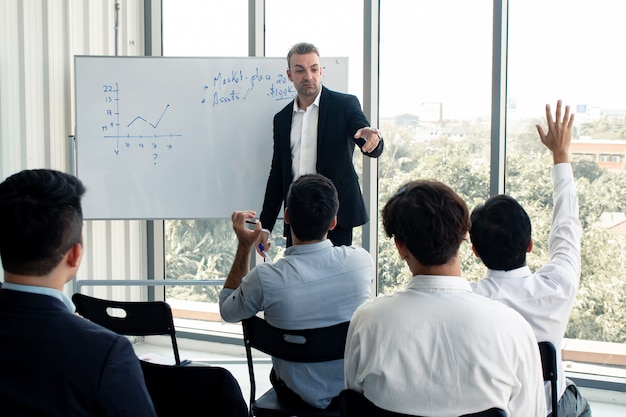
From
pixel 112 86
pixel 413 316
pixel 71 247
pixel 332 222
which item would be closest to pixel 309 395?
pixel 332 222

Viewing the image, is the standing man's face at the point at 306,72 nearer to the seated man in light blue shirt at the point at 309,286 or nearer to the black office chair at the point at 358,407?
the seated man in light blue shirt at the point at 309,286

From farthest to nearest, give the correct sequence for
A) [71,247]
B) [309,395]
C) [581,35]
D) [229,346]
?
[229,346] < [581,35] < [309,395] < [71,247]

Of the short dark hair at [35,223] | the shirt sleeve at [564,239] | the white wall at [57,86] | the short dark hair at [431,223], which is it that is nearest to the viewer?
the short dark hair at [35,223]

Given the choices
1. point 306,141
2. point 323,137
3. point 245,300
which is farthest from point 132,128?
point 245,300

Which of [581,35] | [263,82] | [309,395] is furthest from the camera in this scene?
[263,82]

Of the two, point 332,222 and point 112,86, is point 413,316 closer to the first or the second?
point 332,222

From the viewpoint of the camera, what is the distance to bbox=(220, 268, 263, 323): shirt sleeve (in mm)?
2119

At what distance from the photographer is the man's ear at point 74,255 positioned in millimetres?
1285

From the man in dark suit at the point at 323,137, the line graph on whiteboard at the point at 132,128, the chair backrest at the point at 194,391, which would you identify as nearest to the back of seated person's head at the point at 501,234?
the chair backrest at the point at 194,391

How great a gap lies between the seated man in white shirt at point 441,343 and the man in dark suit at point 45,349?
495mm

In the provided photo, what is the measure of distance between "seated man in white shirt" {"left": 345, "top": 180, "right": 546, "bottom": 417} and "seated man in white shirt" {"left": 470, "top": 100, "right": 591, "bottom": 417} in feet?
1.48

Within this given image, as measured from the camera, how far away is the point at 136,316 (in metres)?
2.49

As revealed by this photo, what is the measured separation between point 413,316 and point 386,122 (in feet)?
9.37

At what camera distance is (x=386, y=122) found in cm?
411
